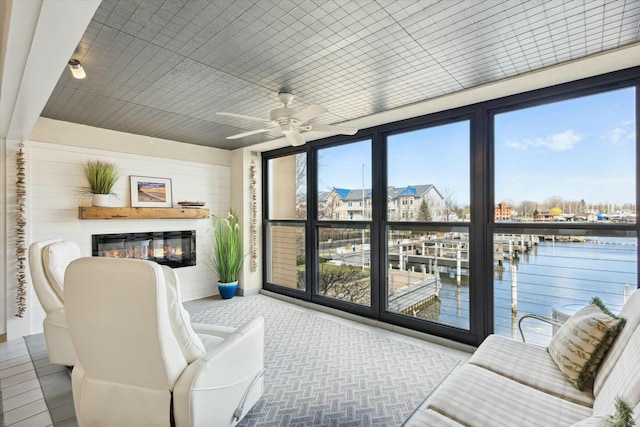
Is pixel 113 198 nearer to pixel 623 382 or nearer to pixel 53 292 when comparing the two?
pixel 53 292

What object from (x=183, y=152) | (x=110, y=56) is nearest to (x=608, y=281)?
(x=110, y=56)

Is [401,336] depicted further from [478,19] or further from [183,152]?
[183,152]

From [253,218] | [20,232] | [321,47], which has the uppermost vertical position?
[321,47]

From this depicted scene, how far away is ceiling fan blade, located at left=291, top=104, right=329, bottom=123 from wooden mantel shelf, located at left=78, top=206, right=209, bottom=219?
2884mm

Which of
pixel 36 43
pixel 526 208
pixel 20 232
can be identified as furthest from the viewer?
pixel 20 232

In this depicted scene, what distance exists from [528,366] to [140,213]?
4542 mm

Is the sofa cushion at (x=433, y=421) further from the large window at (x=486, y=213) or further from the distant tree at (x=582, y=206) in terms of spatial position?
the distant tree at (x=582, y=206)

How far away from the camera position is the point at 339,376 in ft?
8.83

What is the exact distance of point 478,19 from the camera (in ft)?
6.04

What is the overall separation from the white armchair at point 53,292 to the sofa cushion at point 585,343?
11.5ft

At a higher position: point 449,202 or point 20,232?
point 449,202

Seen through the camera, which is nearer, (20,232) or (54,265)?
(54,265)

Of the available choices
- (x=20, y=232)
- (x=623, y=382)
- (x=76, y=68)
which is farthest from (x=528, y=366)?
(x=20, y=232)

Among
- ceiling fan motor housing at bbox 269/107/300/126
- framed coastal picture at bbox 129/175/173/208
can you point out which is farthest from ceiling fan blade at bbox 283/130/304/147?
framed coastal picture at bbox 129/175/173/208
